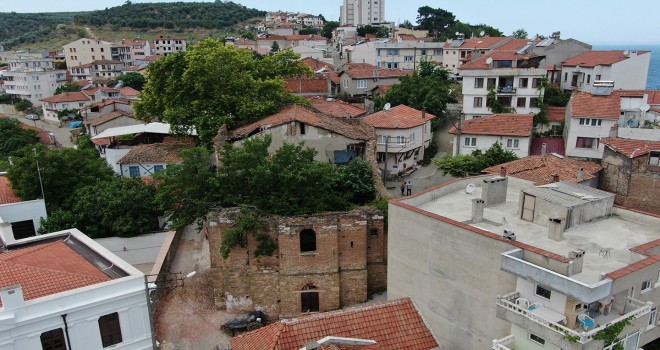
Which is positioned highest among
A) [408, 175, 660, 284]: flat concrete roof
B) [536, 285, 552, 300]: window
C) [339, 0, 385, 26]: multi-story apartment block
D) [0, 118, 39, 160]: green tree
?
[339, 0, 385, 26]: multi-story apartment block

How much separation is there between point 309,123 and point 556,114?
23.2 meters

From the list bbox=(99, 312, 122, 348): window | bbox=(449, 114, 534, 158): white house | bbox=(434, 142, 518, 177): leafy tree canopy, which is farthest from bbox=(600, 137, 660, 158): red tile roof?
bbox=(99, 312, 122, 348): window

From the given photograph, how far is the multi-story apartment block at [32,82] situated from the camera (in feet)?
307

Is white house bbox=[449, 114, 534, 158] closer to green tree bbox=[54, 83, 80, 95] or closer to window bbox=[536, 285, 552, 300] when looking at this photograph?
window bbox=[536, 285, 552, 300]

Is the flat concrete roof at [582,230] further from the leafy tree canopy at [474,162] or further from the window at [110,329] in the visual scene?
the leafy tree canopy at [474,162]

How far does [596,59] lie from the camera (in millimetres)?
44438

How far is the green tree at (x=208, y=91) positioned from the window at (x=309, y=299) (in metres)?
13.8

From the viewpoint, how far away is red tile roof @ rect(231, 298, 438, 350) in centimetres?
1589

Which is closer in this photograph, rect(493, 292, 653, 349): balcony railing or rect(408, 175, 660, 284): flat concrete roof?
rect(493, 292, 653, 349): balcony railing

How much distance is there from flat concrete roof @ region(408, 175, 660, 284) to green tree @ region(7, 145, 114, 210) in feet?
70.3

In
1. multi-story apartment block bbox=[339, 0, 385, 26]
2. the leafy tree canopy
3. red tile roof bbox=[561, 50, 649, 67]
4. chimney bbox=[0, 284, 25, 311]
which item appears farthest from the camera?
multi-story apartment block bbox=[339, 0, 385, 26]

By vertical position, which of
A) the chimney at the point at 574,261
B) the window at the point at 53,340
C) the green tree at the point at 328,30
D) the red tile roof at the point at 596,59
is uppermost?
the green tree at the point at 328,30

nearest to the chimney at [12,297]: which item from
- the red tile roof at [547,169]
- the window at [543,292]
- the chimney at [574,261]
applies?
the window at [543,292]

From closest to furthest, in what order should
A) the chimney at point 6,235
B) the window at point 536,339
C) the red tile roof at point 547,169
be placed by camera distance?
the window at point 536,339, the chimney at point 6,235, the red tile roof at point 547,169
